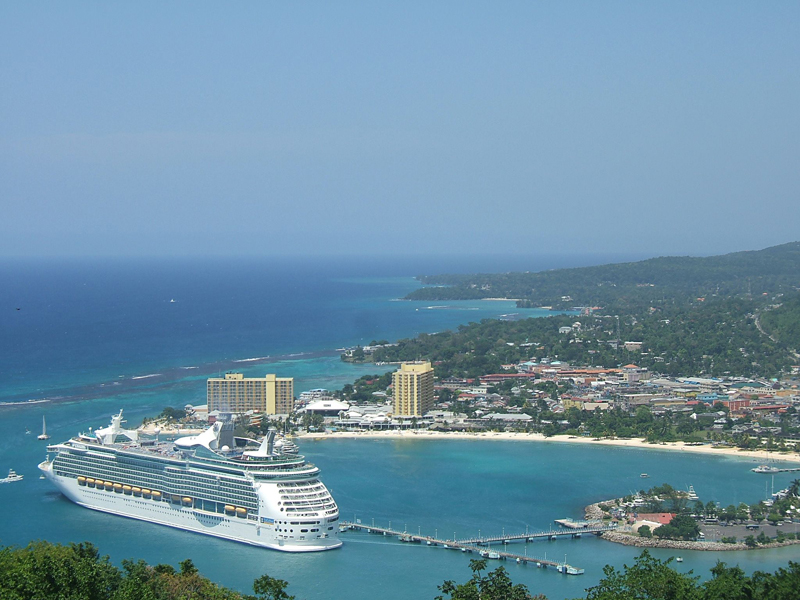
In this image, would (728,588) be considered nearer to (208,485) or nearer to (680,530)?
(680,530)

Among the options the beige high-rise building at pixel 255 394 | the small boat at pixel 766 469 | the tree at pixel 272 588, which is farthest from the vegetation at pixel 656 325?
the tree at pixel 272 588

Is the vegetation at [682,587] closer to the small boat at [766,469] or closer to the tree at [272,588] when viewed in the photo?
the tree at [272,588]

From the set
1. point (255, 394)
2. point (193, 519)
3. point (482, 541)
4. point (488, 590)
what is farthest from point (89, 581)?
point (255, 394)

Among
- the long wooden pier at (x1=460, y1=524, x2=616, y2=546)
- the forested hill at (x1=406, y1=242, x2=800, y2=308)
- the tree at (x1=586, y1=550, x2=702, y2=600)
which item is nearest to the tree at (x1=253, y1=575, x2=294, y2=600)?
the tree at (x1=586, y1=550, x2=702, y2=600)

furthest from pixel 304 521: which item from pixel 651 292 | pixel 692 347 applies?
pixel 651 292

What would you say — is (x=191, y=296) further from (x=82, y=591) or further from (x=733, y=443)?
(x=82, y=591)

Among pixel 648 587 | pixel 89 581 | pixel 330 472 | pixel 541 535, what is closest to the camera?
pixel 89 581
